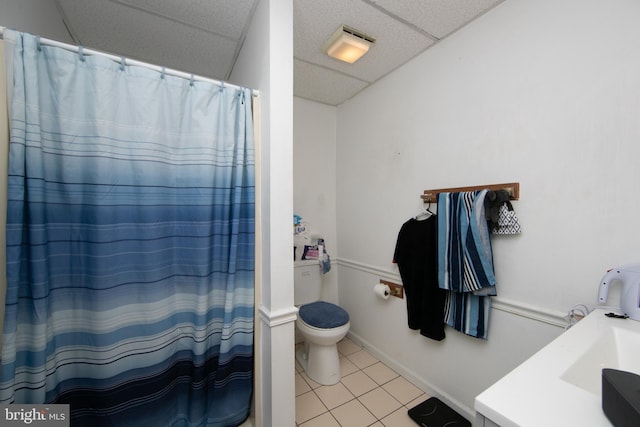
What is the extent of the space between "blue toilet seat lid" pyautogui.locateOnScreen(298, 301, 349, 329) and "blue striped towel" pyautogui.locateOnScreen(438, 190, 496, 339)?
0.71 metres

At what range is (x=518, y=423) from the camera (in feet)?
1.49

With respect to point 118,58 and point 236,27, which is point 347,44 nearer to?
point 236,27

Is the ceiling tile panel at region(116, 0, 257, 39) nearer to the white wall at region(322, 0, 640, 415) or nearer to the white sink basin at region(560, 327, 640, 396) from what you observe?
the white wall at region(322, 0, 640, 415)

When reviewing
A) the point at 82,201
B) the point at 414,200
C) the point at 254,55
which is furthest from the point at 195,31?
the point at 414,200

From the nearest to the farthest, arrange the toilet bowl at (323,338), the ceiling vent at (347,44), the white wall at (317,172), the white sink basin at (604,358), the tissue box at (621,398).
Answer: the tissue box at (621,398) < the white sink basin at (604,358) < the ceiling vent at (347,44) < the toilet bowl at (323,338) < the white wall at (317,172)

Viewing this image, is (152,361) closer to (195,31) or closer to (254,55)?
(254,55)

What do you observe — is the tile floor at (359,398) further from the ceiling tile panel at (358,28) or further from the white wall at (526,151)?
the ceiling tile panel at (358,28)

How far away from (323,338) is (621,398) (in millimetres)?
1455

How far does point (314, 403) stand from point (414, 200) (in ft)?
5.10

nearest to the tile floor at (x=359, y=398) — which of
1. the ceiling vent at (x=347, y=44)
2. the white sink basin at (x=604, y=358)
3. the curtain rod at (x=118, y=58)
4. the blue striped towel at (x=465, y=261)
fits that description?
the blue striped towel at (x=465, y=261)

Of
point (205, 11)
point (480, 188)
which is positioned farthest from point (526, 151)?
point (205, 11)

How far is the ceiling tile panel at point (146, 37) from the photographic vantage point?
135 cm

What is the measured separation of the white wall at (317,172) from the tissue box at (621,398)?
2.01 meters

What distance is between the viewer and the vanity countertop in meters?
0.47
